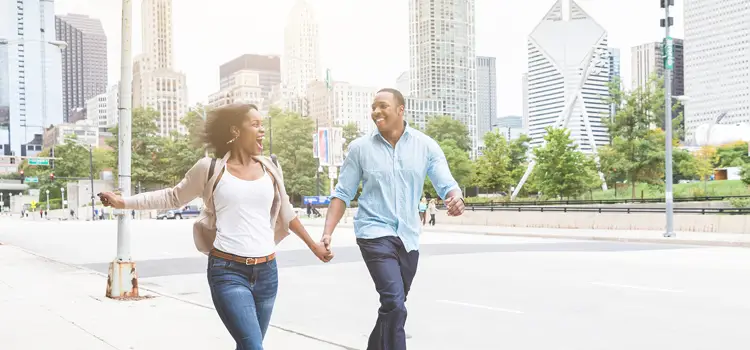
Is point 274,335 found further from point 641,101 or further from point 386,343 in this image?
point 641,101

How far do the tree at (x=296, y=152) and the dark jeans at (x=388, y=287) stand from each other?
264ft

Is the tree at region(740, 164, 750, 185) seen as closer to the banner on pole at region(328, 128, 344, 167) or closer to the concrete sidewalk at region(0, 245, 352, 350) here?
the banner on pole at region(328, 128, 344, 167)

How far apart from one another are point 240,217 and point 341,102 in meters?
189

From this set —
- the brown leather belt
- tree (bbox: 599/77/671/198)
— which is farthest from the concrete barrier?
the brown leather belt

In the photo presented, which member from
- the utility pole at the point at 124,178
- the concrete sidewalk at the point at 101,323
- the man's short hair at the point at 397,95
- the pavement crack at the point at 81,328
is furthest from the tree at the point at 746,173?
the man's short hair at the point at 397,95

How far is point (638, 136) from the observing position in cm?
4431

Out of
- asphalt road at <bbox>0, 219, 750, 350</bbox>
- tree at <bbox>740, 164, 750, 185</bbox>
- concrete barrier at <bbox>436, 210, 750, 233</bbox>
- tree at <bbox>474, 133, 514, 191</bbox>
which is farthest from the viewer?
tree at <bbox>474, 133, 514, 191</bbox>

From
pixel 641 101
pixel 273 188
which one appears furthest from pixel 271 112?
pixel 273 188

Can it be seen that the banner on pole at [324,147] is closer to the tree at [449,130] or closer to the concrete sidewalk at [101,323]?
the concrete sidewalk at [101,323]

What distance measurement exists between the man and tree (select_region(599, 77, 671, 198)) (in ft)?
133

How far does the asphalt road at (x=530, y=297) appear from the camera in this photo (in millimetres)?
7730

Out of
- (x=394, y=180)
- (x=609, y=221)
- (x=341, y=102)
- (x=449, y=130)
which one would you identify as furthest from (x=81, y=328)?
(x=341, y=102)

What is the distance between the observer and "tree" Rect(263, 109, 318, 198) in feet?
281

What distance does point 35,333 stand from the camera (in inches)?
314
